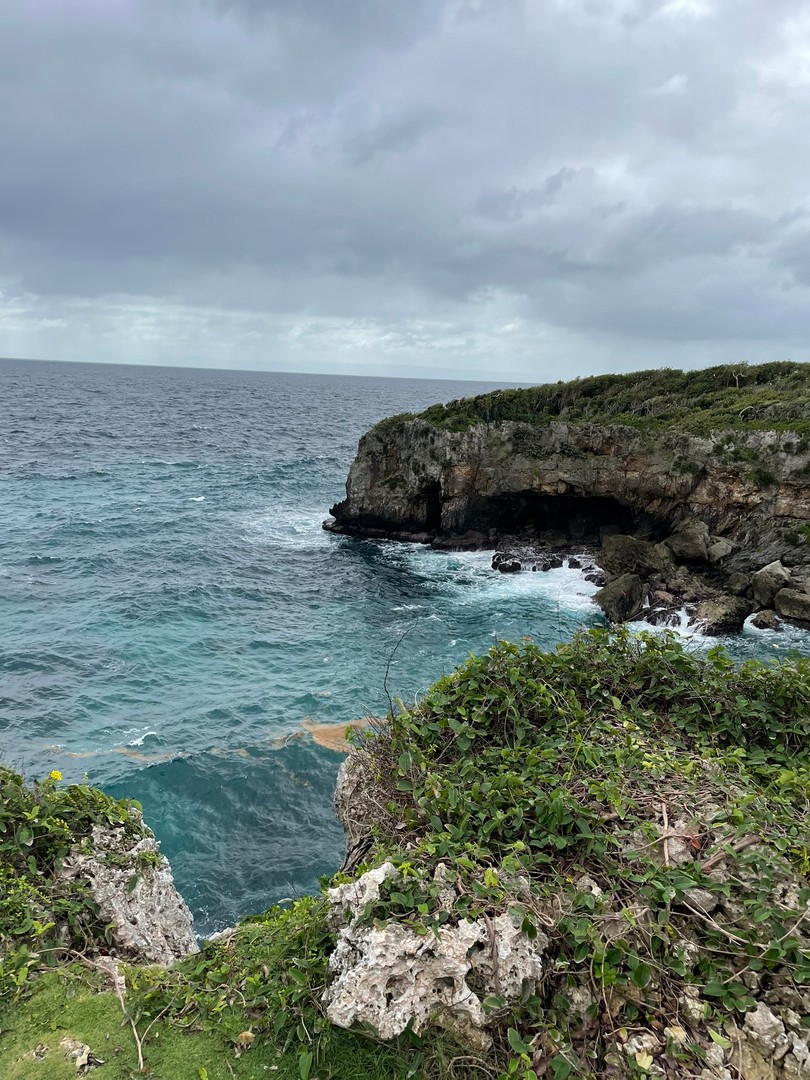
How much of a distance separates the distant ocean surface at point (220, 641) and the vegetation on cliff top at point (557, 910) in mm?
6810

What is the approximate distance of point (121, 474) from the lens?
183 feet

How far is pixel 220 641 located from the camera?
25.1 meters

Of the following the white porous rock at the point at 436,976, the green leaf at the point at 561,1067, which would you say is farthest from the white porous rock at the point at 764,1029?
the white porous rock at the point at 436,976

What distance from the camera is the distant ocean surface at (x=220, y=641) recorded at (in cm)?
1588

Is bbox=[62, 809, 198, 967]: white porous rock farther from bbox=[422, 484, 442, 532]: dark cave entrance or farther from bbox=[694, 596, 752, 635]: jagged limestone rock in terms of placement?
bbox=[422, 484, 442, 532]: dark cave entrance

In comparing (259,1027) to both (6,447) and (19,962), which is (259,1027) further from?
(6,447)

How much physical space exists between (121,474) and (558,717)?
56514 mm

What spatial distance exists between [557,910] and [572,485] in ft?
112

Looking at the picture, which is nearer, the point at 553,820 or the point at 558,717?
the point at 553,820

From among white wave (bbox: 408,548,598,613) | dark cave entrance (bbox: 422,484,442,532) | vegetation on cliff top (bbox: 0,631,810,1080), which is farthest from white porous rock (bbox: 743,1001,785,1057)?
dark cave entrance (bbox: 422,484,442,532)

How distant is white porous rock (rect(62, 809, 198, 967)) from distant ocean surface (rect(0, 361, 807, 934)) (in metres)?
5.54

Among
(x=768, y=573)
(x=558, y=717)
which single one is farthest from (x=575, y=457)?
(x=558, y=717)

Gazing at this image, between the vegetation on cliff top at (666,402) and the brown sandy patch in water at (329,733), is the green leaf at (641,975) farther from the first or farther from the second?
the vegetation on cliff top at (666,402)

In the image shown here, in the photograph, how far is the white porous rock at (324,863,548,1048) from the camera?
4.49 m
